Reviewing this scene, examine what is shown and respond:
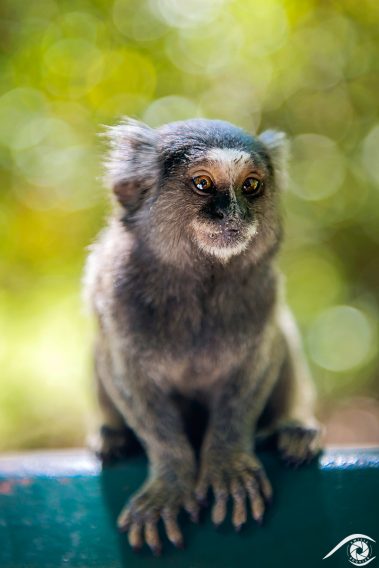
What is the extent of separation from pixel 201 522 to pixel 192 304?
0.79 metres

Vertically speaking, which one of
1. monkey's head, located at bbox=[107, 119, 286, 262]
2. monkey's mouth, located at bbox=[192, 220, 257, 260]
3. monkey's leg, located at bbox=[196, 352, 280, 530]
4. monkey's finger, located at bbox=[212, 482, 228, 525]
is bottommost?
monkey's finger, located at bbox=[212, 482, 228, 525]

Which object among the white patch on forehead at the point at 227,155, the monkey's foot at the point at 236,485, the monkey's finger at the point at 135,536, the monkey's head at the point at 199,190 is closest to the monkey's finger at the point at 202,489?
the monkey's foot at the point at 236,485

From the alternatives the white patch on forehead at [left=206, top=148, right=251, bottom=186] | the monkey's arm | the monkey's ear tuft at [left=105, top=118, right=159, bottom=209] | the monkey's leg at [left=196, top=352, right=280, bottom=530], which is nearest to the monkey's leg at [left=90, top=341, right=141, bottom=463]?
the monkey's arm

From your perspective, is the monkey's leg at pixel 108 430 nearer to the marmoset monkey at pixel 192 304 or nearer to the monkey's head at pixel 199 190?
the marmoset monkey at pixel 192 304

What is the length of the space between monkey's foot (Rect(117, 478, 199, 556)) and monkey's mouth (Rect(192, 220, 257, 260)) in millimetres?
866

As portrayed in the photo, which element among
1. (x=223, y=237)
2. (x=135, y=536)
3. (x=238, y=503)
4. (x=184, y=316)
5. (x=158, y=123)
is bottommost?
(x=135, y=536)

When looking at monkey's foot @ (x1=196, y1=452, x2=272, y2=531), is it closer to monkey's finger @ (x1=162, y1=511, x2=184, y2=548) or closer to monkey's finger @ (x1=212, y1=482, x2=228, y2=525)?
monkey's finger @ (x1=212, y1=482, x2=228, y2=525)

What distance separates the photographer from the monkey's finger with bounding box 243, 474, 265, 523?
7.80 ft

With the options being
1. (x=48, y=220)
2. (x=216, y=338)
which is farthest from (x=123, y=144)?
(x=48, y=220)

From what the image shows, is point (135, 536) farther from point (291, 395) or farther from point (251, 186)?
point (251, 186)

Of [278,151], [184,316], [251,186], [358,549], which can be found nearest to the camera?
[358,549]

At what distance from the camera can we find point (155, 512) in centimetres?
248

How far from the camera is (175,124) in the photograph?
2.79m

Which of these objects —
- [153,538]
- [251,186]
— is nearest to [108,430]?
[153,538]
